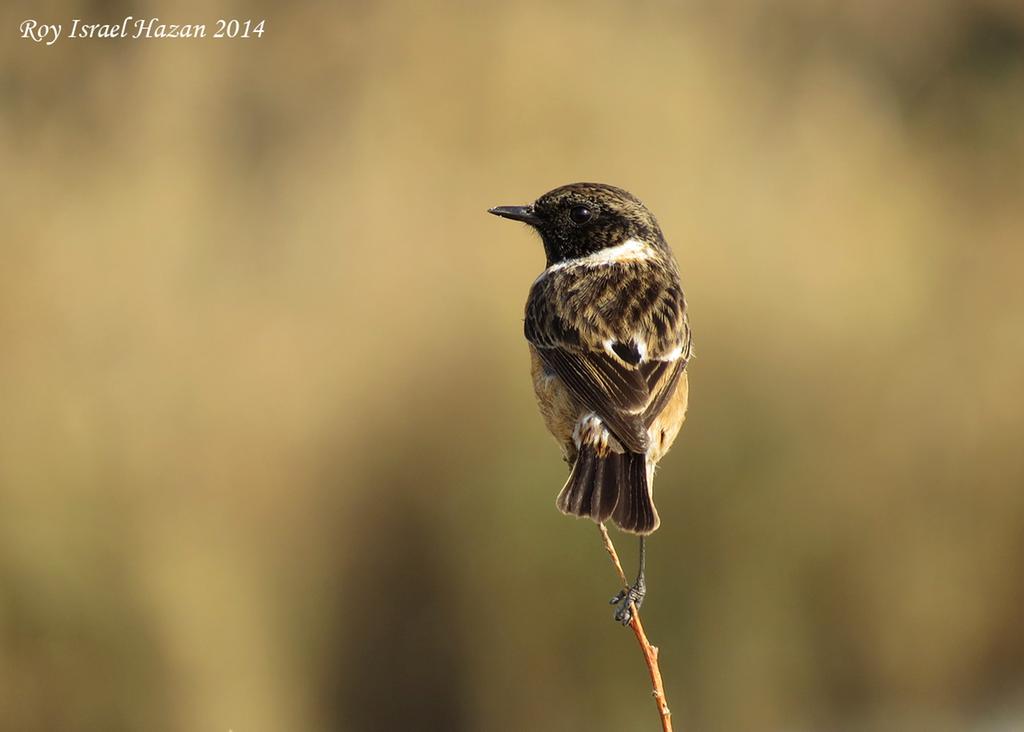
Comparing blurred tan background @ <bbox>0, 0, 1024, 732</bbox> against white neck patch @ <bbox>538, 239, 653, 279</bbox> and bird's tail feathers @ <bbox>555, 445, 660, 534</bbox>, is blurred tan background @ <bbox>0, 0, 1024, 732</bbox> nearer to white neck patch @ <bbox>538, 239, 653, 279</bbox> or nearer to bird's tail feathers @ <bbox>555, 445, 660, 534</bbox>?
white neck patch @ <bbox>538, 239, 653, 279</bbox>

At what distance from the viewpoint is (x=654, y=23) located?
698cm

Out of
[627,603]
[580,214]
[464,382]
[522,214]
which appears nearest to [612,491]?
[627,603]

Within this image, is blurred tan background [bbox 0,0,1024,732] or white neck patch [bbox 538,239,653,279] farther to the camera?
blurred tan background [bbox 0,0,1024,732]

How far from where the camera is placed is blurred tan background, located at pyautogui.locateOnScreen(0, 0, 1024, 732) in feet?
19.3

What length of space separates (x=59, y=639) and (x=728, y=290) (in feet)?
11.1

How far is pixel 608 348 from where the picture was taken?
3.74 m

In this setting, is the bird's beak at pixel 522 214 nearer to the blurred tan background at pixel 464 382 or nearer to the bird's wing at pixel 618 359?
the bird's wing at pixel 618 359

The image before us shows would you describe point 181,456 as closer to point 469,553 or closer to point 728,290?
point 469,553

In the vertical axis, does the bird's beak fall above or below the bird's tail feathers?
above

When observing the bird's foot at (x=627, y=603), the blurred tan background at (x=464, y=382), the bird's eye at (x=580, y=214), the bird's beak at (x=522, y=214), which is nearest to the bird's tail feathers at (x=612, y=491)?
the bird's foot at (x=627, y=603)

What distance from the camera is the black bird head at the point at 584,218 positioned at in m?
3.98

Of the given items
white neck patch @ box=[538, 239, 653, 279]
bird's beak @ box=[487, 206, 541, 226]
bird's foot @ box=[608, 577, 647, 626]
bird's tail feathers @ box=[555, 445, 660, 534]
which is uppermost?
bird's beak @ box=[487, 206, 541, 226]

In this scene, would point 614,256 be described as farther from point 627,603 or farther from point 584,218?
point 627,603

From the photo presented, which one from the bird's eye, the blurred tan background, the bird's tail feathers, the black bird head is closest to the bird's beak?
the black bird head
